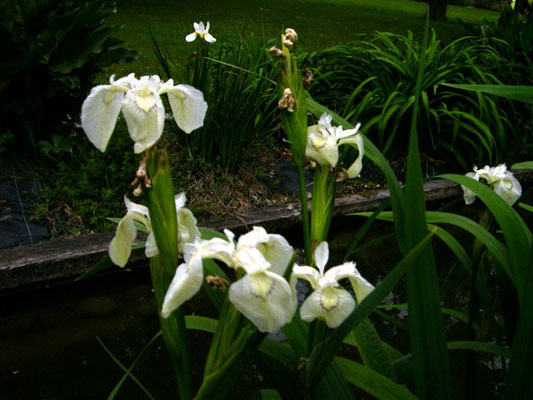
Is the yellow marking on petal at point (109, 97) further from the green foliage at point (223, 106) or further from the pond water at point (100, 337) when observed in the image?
the green foliage at point (223, 106)

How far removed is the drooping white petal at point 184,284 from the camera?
26.3 inches

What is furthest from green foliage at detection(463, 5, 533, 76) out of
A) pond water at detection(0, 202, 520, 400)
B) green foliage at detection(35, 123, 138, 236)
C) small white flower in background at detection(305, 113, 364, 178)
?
small white flower in background at detection(305, 113, 364, 178)

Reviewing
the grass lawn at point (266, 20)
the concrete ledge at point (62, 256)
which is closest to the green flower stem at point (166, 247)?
the concrete ledge at point (62, 256)

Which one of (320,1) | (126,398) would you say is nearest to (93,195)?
(126,398)

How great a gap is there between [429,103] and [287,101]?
3.92 m

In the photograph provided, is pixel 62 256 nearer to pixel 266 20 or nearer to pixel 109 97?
pixel 109 97

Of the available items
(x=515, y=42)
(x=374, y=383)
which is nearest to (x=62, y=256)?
(x=374, y=383)

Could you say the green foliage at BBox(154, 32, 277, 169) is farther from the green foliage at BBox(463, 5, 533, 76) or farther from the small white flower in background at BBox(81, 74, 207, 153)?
the small white flower in background at BBox(81, 74, 207, 153)

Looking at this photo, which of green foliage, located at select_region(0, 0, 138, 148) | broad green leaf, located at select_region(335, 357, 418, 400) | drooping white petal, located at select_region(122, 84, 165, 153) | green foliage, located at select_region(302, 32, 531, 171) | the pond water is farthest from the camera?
green foliage, located at select_region(302, 32, 531, 171)

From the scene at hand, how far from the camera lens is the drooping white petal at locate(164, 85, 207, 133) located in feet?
2.67

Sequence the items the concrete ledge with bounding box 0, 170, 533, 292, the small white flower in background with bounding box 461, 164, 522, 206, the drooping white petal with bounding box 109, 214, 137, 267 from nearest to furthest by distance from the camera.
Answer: the drooping white petal with bounding box 109, 214, 137, 267 < the small white flower in background with bounding box 461, 164, 522, 206 < the concrete ledge with bounding box 0, 170, 533, 292

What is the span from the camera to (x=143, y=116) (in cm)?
74

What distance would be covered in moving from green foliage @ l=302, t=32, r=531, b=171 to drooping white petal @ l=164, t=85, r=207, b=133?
343 centimetres

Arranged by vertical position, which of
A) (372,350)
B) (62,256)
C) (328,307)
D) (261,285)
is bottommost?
(62,256)
